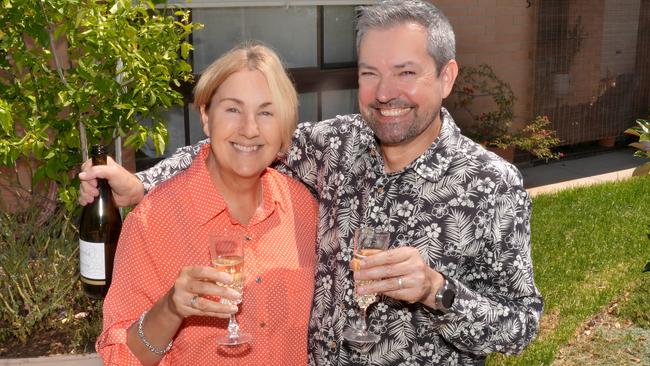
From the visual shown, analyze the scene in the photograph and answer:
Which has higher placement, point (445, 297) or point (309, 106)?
point (445, 297)

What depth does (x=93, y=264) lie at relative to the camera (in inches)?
123

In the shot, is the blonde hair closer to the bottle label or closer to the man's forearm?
the man's forearm

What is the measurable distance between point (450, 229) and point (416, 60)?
1.57ft

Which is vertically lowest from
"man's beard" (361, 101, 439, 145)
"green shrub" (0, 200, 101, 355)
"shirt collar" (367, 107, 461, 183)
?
"green shrub" (0, 200, 101, 355)

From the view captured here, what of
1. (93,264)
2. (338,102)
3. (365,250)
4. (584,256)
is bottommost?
(584,256)

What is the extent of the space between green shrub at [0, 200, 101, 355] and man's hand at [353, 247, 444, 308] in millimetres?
2224

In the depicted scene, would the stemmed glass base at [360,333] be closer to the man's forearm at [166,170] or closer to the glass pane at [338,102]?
the man's forearm at [166,170]

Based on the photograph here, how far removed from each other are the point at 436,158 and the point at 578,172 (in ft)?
25.3

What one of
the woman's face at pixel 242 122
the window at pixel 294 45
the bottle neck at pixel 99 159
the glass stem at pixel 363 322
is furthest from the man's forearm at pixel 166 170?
the window at pixel 294 45

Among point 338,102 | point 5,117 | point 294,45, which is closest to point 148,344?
point 5,117

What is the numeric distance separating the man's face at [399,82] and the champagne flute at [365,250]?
30 cm

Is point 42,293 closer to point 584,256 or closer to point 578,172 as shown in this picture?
point 584,256

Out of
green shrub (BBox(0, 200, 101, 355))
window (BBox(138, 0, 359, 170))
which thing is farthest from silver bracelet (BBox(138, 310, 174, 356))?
window (BBox(138, 0, 359, 170))

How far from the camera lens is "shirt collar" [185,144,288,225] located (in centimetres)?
222
